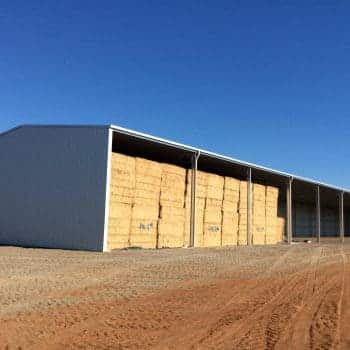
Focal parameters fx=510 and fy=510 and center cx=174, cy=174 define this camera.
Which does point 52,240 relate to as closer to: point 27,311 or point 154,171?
point 154,171

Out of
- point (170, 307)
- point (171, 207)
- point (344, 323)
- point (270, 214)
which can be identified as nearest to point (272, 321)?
point (344, 323)

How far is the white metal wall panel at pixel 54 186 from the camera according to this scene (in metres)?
17.7

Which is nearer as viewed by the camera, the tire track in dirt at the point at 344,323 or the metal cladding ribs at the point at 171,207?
the tire track in dirt at the point at 344,323

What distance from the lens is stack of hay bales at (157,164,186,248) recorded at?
21.1 m

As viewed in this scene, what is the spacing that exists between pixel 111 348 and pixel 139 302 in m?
2.61

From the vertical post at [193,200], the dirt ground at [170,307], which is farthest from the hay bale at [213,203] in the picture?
the dirt ground at [170,307]

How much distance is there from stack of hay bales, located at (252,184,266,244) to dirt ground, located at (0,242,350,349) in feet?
49.3

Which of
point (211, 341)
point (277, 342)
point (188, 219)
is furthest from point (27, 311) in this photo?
point (188, 219)

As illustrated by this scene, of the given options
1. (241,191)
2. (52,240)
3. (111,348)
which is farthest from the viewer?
(241,191)

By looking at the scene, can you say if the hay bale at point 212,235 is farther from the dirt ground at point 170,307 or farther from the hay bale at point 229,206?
the dirt ground at point 170,307

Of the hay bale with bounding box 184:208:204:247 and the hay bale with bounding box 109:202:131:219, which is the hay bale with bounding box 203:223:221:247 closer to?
the hay bale with bounding box 184:208:204:247

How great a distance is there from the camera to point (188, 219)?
22.8m

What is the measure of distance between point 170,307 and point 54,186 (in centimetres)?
1217

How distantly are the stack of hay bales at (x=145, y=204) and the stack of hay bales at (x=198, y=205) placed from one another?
218 cm
